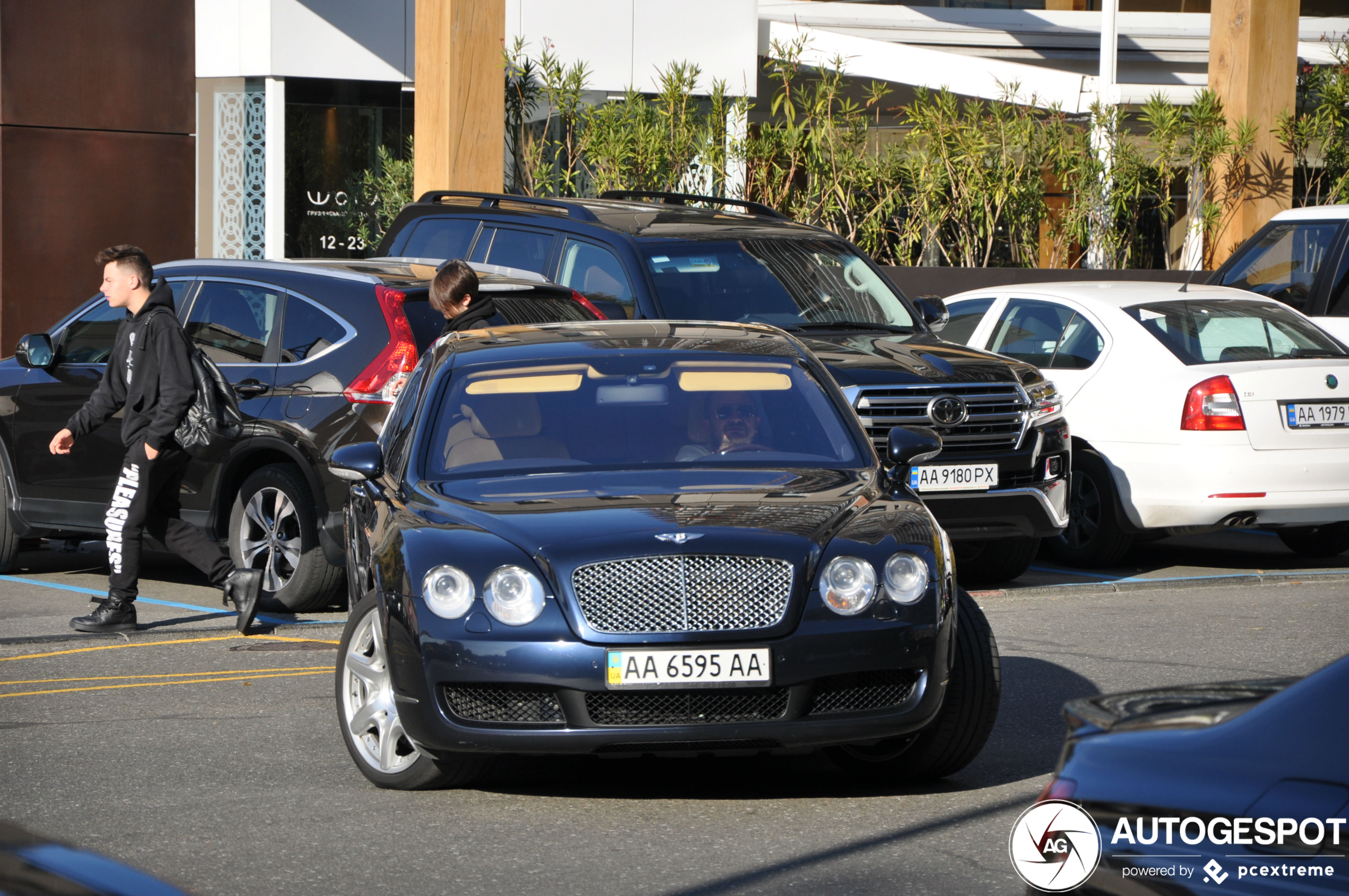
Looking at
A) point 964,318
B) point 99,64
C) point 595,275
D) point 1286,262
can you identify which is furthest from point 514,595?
point 99,64

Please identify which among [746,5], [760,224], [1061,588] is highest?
[746,5]

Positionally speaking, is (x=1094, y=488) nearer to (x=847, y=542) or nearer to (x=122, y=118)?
(x=847, y=542)

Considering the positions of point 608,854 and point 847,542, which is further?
point 847,542

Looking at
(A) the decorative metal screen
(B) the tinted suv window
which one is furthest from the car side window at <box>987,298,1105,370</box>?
(A) the decorative metal screen

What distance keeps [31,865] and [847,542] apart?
3.34 metres

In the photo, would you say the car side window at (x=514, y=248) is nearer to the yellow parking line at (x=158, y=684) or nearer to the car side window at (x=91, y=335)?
the car side window at (x=91, y=335)

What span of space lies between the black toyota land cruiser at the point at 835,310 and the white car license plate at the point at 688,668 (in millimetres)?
4177

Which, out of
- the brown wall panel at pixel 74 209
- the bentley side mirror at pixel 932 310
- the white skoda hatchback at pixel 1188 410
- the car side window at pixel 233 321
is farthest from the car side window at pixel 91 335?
the white skoda hatchback at pixel 1188 410

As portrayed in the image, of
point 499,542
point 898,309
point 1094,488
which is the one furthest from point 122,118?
point 499,542

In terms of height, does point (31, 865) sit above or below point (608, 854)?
above

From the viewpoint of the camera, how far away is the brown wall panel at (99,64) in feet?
46.4

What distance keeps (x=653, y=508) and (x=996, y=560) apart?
513 cm

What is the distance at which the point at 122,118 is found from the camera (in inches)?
576

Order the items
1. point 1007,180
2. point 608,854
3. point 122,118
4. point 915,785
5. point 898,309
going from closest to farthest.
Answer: point 608,854, point 915,785, point 898,309, point 122,118, point 1007,180
